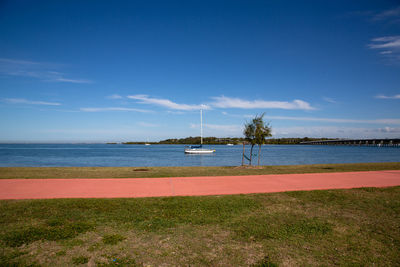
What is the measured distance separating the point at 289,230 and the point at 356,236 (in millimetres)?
1310

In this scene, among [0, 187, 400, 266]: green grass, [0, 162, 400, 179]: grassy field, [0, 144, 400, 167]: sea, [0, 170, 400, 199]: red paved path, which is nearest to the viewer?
[0, 187, 400, 266]: green grass

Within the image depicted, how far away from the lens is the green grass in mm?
4113

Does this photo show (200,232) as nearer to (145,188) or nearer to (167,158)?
(145,188)

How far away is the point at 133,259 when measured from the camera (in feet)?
13.3

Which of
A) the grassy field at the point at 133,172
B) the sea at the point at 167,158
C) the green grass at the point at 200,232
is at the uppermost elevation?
the green grass at the point at 200,232

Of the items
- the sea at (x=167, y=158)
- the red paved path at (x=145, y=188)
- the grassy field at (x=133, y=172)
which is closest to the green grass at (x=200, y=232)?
the red paved path at (x=145, y=188)

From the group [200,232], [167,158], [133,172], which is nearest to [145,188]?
[200,232]

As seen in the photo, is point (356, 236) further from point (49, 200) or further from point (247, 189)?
point (49, 200)

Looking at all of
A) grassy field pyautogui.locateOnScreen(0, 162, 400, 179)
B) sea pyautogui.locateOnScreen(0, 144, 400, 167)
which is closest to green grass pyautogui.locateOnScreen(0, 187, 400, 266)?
grassy field pyautogui.locateOnScreen(0, 162, 400, 179)

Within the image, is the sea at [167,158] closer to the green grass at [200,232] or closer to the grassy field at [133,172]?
the grassy field at [133,172]

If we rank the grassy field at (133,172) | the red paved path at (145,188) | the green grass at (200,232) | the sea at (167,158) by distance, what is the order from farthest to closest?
the sea at (167,158), the grassy field at (133,172), the red paved path at (145,188), the green grass at (200,232)

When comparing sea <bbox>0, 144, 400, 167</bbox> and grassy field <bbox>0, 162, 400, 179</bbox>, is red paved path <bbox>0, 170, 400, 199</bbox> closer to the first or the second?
grassy field <bbox>0, 162, 400, 179</bbox>

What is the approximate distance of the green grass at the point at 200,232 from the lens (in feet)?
13.5

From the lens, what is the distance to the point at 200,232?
521 cm
